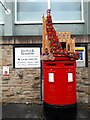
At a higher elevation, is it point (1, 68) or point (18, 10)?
point (18, 10)

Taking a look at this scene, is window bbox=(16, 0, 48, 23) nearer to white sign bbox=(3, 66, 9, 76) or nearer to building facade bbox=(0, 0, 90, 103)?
building facade bbox=(0, 0, 90, 103)

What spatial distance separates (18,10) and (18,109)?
3059mm

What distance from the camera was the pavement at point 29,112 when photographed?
5.43 meters

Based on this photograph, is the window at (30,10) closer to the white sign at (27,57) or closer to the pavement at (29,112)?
the white sign at (27,57)

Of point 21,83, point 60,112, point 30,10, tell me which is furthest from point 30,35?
point 60,112

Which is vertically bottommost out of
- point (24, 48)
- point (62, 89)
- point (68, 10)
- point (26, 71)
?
point (62, 89)

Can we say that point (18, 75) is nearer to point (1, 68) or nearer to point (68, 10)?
point (1, 68)

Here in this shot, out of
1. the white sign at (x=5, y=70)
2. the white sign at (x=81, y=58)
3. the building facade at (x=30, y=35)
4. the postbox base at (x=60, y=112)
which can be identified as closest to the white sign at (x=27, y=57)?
the building facade at (x=30, y=35)

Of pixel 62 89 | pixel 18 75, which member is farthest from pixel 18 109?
pixel 62 89

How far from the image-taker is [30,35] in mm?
6891

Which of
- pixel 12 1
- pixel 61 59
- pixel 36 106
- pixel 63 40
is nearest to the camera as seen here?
pixel 61 59

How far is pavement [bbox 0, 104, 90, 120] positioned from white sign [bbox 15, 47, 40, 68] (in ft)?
3.94

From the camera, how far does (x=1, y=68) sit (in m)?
6.81

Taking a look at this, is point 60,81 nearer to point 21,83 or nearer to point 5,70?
point 21,83
